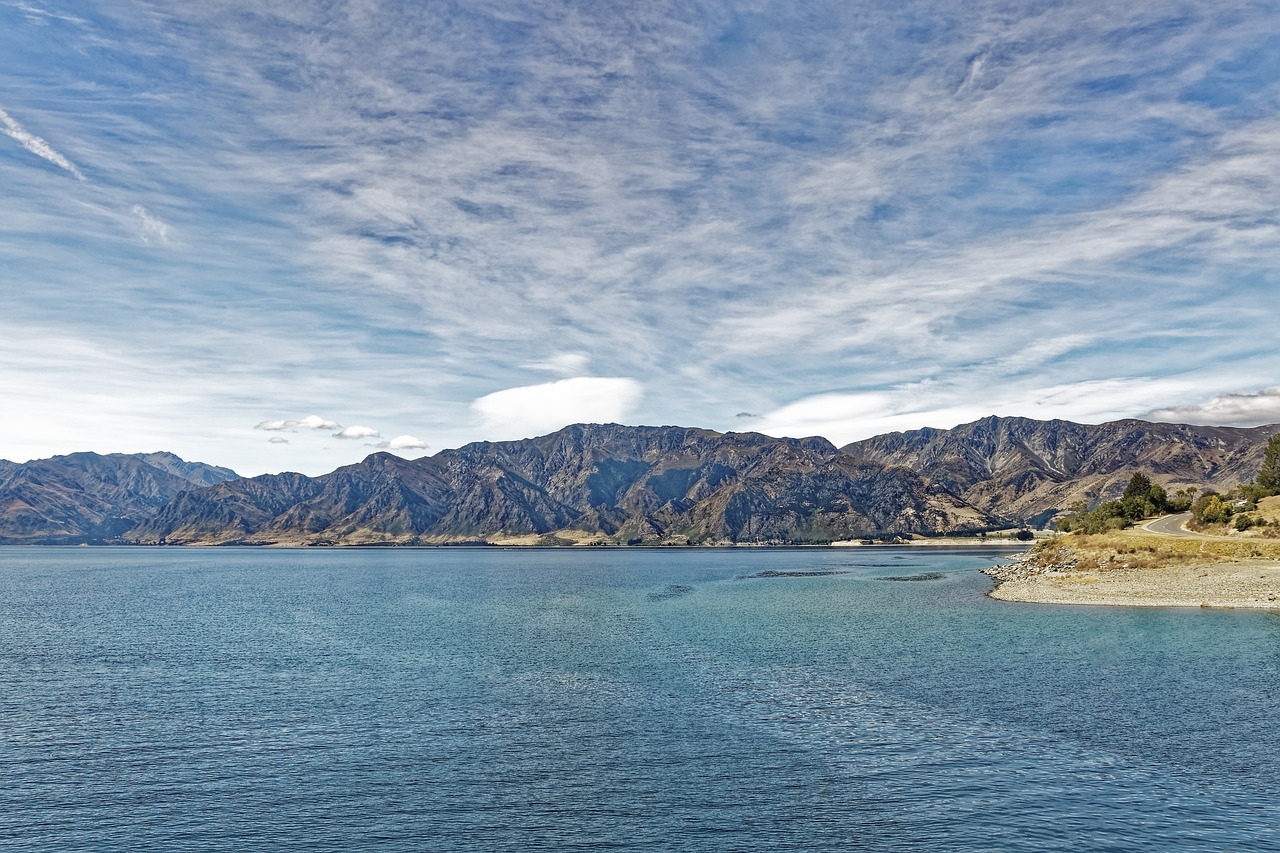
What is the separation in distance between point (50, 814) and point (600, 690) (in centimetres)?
3897

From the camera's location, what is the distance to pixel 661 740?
52094 mm

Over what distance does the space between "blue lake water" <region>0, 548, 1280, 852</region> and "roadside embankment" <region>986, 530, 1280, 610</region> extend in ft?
40.1

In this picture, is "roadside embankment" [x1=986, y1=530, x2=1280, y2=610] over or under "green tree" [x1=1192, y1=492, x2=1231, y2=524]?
under

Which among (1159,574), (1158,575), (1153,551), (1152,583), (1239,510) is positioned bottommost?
(1152,583)

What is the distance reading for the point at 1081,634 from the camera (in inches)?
3548

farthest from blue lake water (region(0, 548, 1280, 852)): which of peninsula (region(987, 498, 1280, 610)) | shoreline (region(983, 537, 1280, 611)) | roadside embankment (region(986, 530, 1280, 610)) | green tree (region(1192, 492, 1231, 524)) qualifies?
green tree (region(1192, 492, 1231, 524))

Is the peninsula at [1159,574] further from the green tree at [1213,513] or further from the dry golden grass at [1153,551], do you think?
the green tree at [1213,513]

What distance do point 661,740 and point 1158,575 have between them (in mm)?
114983

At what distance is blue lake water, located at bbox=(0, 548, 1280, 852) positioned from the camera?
37500mm

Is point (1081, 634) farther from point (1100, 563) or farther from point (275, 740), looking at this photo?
point (275, 740)

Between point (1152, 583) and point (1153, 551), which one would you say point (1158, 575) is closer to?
point (1152, 583)

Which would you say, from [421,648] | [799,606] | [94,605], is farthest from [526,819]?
A: [94,605]

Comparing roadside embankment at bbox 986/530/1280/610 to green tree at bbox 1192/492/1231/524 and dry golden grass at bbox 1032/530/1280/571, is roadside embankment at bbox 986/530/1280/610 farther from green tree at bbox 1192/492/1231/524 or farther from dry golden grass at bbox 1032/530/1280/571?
green tree at bbox 1192/492/1231/524

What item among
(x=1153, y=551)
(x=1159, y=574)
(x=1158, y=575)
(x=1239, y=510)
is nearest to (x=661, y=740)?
(x=1158, y=575)
